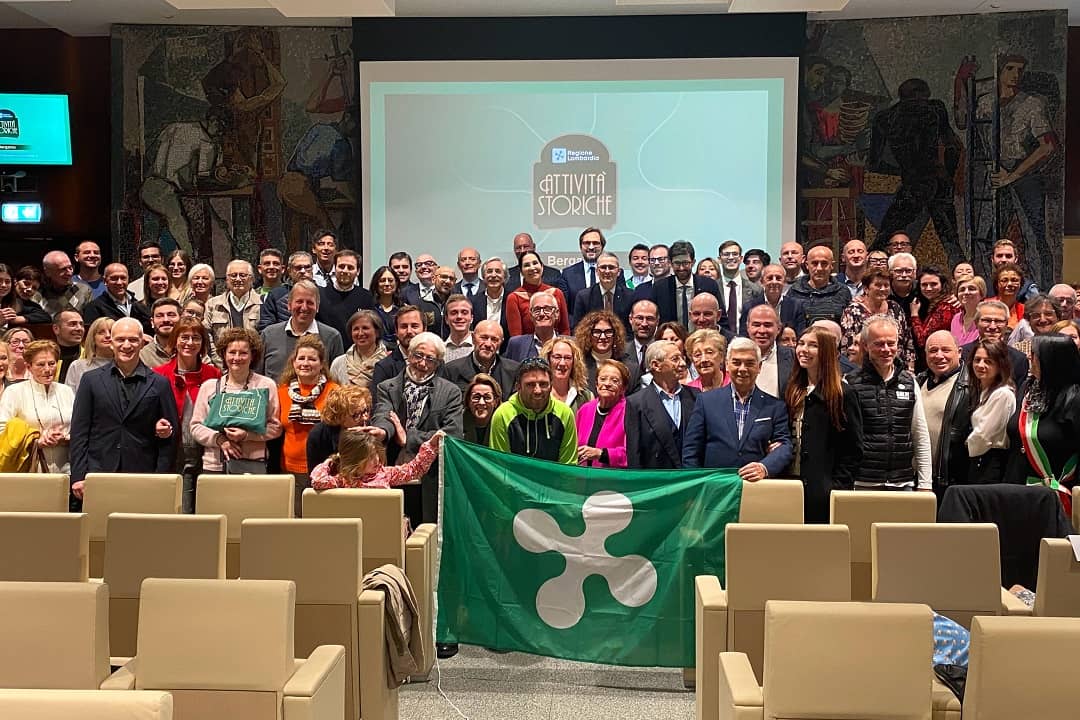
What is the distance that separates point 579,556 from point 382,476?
1.00 metres

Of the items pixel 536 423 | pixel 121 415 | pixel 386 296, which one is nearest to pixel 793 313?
pixel 386 296

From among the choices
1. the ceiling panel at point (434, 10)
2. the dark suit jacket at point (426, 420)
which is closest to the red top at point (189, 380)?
the dark suit jacket at point (426, 420)

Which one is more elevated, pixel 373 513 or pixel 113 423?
pixel 113 423

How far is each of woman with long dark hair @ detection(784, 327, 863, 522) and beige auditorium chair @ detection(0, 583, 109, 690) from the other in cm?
346

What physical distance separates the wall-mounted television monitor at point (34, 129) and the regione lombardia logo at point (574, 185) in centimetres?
526

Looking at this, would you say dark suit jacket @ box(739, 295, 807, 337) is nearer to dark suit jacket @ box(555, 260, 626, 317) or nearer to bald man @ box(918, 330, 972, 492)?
dark suit jacket @ box(555, 260, 626, 317)

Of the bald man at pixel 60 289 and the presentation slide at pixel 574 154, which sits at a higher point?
the presentation slide at pixel 574 154

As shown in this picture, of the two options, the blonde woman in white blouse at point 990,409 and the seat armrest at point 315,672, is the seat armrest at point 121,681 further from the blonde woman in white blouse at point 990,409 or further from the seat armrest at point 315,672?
the blonde woman in white blouse at point 990,409

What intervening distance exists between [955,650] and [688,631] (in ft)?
4.69

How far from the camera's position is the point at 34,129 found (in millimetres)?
12539

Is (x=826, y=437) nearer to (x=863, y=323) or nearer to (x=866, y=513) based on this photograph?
(x=866, y=513)

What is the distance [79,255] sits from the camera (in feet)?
33.7

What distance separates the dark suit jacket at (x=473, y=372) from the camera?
22.5 ft

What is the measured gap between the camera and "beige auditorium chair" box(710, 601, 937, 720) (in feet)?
10.9
